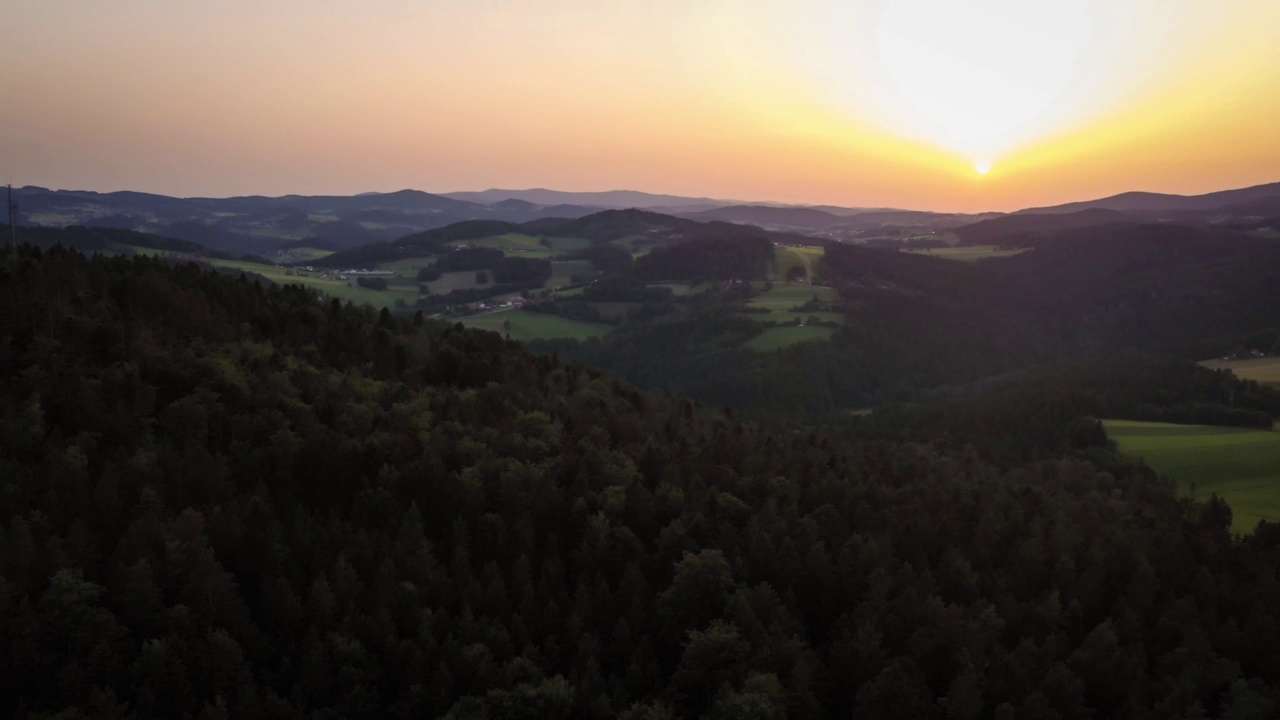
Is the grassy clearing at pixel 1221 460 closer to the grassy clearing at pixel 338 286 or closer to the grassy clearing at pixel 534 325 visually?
the grassy clearing at pixel 534 325

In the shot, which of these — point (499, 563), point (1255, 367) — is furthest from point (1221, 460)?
point (499, 563)

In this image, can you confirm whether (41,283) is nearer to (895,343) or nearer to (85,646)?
(85,646)

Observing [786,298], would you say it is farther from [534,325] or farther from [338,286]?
[338,286]

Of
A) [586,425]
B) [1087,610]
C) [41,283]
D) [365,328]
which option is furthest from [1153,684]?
[41,283]

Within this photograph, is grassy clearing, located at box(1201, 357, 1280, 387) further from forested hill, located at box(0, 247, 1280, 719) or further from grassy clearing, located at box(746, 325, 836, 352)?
forested hill, located at box(0, 247, 1280, 719)

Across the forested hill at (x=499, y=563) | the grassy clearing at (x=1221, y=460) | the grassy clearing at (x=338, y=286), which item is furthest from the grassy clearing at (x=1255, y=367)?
the grassy clearing at (x=338, y=286)

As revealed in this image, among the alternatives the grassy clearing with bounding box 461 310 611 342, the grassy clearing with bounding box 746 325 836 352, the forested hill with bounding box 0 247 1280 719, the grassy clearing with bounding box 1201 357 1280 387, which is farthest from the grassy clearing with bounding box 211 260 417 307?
the grassy clearing with bounding box 1201 357 1280 387

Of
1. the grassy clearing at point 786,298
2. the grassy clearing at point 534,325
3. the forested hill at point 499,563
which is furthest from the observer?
the grassy clearing at point 786,298
